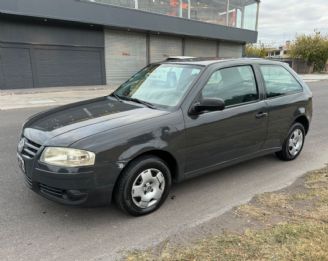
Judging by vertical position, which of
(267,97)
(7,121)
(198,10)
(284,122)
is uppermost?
(198,10)

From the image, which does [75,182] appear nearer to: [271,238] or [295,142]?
[271,238]

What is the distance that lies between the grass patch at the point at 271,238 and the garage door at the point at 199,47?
22601 mm

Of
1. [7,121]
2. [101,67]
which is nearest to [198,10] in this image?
[101,67]

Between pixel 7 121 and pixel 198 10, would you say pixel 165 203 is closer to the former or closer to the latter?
pixel 7 121

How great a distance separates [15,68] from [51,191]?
15.6m

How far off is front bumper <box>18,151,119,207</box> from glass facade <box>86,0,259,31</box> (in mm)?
16939

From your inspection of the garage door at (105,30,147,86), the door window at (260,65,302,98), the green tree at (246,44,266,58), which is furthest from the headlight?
the green tree at (246,44,266,58)

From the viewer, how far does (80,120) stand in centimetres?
340

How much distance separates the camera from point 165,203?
12.3 ft

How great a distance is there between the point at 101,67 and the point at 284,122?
16846 mm

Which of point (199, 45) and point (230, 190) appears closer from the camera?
point (230, 190)

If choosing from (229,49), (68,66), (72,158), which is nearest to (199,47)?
(229,49)

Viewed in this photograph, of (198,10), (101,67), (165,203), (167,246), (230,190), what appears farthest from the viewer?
(198,10)

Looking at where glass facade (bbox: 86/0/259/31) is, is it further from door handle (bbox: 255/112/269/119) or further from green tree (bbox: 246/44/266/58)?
door handle (bbox: 255/112/269/119)
